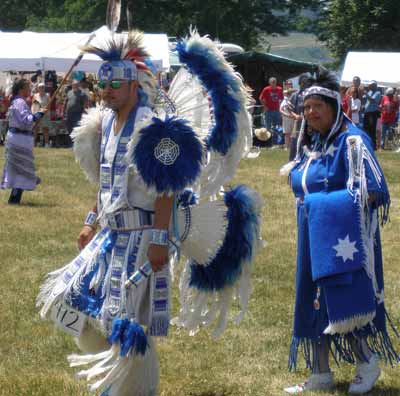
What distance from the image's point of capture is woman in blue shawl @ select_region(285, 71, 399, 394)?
4562mm

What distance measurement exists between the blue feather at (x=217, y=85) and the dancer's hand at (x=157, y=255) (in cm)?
63

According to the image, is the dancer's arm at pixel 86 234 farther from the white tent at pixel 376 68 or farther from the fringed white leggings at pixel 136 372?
the white tent at pixel 376 68

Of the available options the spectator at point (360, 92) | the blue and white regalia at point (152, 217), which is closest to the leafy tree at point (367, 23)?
the spectator at point (360, 92)

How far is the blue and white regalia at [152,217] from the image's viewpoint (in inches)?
169

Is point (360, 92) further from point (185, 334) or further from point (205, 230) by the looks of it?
point (205, 230)

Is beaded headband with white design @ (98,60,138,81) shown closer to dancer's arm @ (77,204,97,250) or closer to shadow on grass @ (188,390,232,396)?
dancer's arm @ (77,204,97,250)

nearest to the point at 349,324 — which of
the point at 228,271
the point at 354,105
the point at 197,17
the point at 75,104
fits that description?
the point at 228,271

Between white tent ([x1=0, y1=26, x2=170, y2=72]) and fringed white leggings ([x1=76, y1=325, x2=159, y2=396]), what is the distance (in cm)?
1593

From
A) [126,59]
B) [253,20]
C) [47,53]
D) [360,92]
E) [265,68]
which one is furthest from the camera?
[253,20]

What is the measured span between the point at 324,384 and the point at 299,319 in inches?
14.5

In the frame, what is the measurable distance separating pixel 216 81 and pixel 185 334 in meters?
2.08

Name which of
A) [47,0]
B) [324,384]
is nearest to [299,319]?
[324,384]

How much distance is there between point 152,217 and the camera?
4430mm

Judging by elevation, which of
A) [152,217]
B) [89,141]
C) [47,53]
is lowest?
[47,53]
